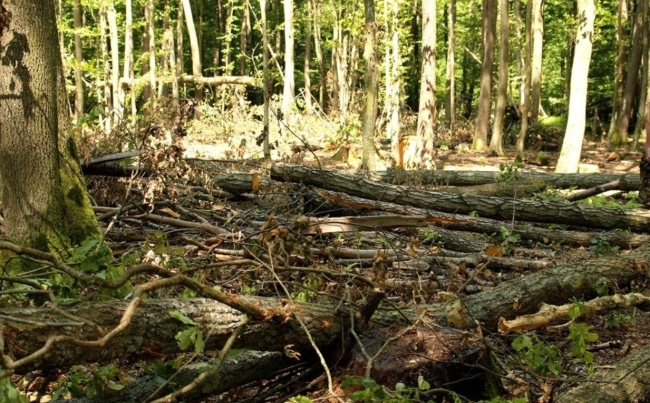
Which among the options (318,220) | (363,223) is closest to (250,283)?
(318,220)

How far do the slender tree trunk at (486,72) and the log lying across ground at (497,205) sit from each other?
13.7m

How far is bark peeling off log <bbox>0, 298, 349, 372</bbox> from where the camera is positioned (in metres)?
2.65

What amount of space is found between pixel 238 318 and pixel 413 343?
1005 millimetres

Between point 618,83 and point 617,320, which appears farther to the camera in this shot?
point 618,83

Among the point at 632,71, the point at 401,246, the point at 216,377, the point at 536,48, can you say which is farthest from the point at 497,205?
the point at 632,71

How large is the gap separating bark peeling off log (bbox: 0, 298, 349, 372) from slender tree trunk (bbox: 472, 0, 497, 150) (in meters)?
19.0

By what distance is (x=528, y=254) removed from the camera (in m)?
7.36

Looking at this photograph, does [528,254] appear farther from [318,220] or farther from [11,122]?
[11,122]

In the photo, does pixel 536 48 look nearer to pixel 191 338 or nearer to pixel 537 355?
pixel 537 355

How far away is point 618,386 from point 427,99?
39.6ft

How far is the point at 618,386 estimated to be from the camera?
340 centimetres

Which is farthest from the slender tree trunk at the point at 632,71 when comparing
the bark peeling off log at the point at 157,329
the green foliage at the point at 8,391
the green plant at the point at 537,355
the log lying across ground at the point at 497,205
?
the green foliage at the point at 8,391

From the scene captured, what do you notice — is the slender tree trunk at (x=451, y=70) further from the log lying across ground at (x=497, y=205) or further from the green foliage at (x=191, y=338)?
the green foliage at (x=191, y=338)

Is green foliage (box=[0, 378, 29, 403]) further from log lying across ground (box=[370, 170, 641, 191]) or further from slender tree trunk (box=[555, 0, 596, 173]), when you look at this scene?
slender tree trunk (box=[555, 0, 596, 173])
